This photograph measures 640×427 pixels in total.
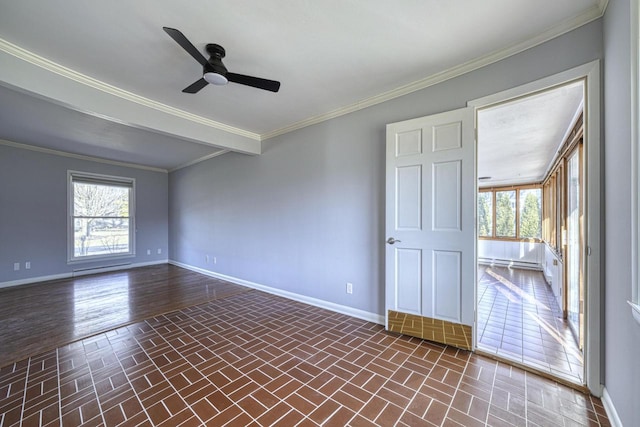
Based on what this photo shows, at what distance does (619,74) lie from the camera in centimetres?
143

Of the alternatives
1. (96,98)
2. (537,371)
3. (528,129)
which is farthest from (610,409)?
(96,98)

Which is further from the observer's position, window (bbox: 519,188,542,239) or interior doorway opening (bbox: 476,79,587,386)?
window (bbox: 519,188,542,239)

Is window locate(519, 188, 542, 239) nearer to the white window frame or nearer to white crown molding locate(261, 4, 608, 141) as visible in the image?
white crown molding locate(261, 4, 608, 141)

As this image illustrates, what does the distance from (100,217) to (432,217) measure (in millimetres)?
7114

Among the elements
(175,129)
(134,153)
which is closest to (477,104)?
(175,129)

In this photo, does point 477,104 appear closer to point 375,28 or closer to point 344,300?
point 375,28

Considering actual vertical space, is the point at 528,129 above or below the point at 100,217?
above

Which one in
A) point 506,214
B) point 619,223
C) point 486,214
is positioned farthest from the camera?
point 486,214

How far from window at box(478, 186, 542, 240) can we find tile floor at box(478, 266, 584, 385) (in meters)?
2.64

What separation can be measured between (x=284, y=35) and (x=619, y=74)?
7.03 ft

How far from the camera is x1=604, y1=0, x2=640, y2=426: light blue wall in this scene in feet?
4.23

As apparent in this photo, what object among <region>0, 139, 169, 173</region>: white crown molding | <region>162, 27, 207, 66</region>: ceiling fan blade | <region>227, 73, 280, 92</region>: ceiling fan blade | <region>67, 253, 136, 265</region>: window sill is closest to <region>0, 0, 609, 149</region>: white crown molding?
<region>227, 73, 280, 92</region>: ceiling fan blade

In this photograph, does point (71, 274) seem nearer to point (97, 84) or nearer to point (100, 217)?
point (100, 217)

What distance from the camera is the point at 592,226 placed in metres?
1.73
